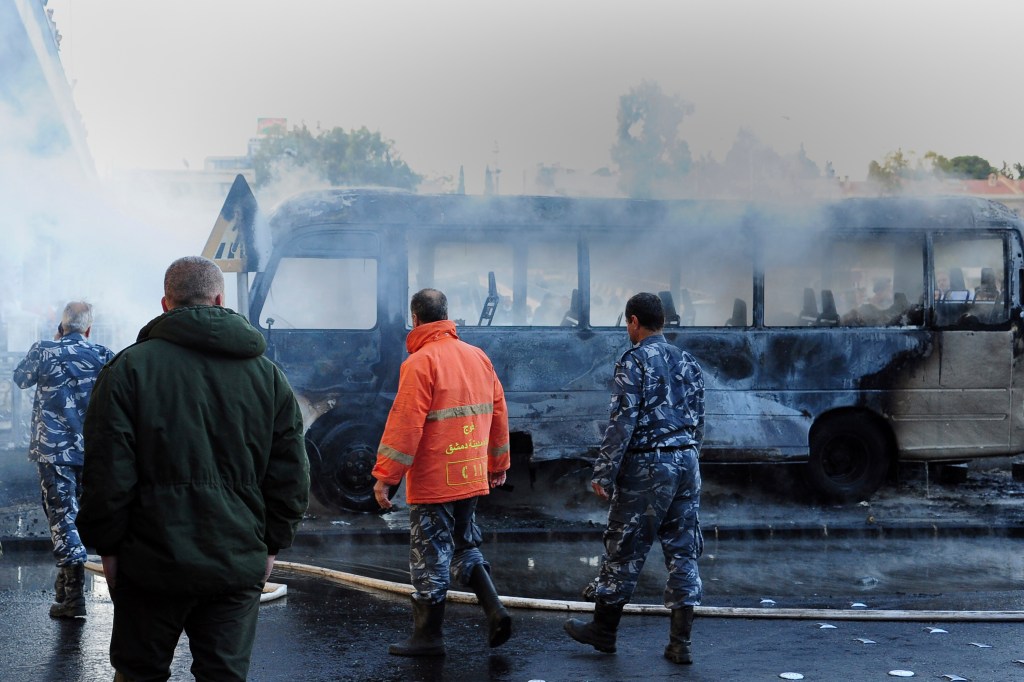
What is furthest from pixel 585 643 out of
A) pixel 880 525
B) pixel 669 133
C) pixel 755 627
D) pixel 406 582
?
pixel 669 133

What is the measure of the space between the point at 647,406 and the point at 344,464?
5.57 meters

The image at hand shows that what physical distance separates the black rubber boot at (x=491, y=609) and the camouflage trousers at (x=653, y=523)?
50 centimetres

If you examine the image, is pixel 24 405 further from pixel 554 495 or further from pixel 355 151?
pixel 355 151

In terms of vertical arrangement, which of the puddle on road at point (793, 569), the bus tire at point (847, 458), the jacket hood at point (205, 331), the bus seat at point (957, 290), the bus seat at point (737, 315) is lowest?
the puddle on road at point (793, 569)

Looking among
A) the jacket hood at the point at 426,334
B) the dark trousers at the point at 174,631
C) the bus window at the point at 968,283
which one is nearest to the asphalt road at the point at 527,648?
the jacket hood at the point at 426,334

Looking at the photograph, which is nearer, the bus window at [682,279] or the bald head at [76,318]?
the bald head at [76,318]

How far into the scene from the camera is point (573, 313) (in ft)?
36.2

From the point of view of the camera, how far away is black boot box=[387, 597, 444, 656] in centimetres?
545

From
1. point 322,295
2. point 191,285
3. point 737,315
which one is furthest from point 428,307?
point 737,315

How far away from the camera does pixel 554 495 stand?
37.6 feet

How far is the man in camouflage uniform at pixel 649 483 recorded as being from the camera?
5.43 metres

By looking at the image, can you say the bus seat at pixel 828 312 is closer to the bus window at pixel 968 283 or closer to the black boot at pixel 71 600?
the bus window at pixel 968 283

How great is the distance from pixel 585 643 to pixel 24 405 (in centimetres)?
1079

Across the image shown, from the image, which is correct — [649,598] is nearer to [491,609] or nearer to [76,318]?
[491,609]
